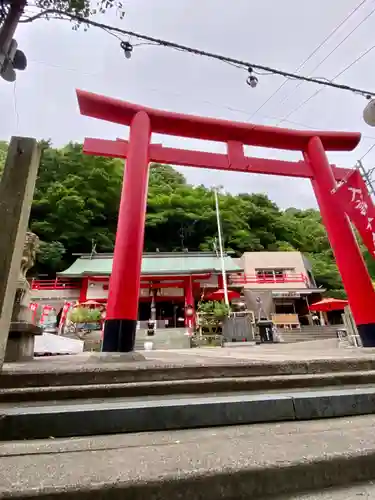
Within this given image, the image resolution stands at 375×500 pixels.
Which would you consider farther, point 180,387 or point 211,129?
point 211,129

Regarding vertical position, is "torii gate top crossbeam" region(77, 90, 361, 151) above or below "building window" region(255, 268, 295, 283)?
below

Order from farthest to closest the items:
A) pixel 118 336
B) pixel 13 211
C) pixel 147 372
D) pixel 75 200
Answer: pixel 75 200 < pixel 118 336 < pixel 147 372 < pixel 13 211

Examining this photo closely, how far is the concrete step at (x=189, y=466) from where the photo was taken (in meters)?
0.87

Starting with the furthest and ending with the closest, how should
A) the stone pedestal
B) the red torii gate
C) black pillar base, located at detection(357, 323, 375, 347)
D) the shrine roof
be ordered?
the shrine roof → black pillar base, located at detection(357, 323, 375, 347) → the red torii gate → the stone pedestal

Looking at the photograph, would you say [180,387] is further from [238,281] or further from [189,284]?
[238,281]

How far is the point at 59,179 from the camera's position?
79.3 ft

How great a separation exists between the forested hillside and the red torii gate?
17.6 m

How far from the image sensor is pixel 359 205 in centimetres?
514

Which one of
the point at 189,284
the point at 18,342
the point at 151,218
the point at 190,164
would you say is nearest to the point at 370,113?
the point at 190,164

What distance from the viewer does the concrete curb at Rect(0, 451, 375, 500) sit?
2.77 feet

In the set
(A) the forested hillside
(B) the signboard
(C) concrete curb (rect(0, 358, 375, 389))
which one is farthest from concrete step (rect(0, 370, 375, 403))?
(A) the forested hillside

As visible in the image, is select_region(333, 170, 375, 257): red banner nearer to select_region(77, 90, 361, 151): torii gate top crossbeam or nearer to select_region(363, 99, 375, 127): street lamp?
select_region(363, 99, 375, 127): street lamp

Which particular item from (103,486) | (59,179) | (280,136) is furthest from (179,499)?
(59,179)

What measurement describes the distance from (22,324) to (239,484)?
→ 326cm
